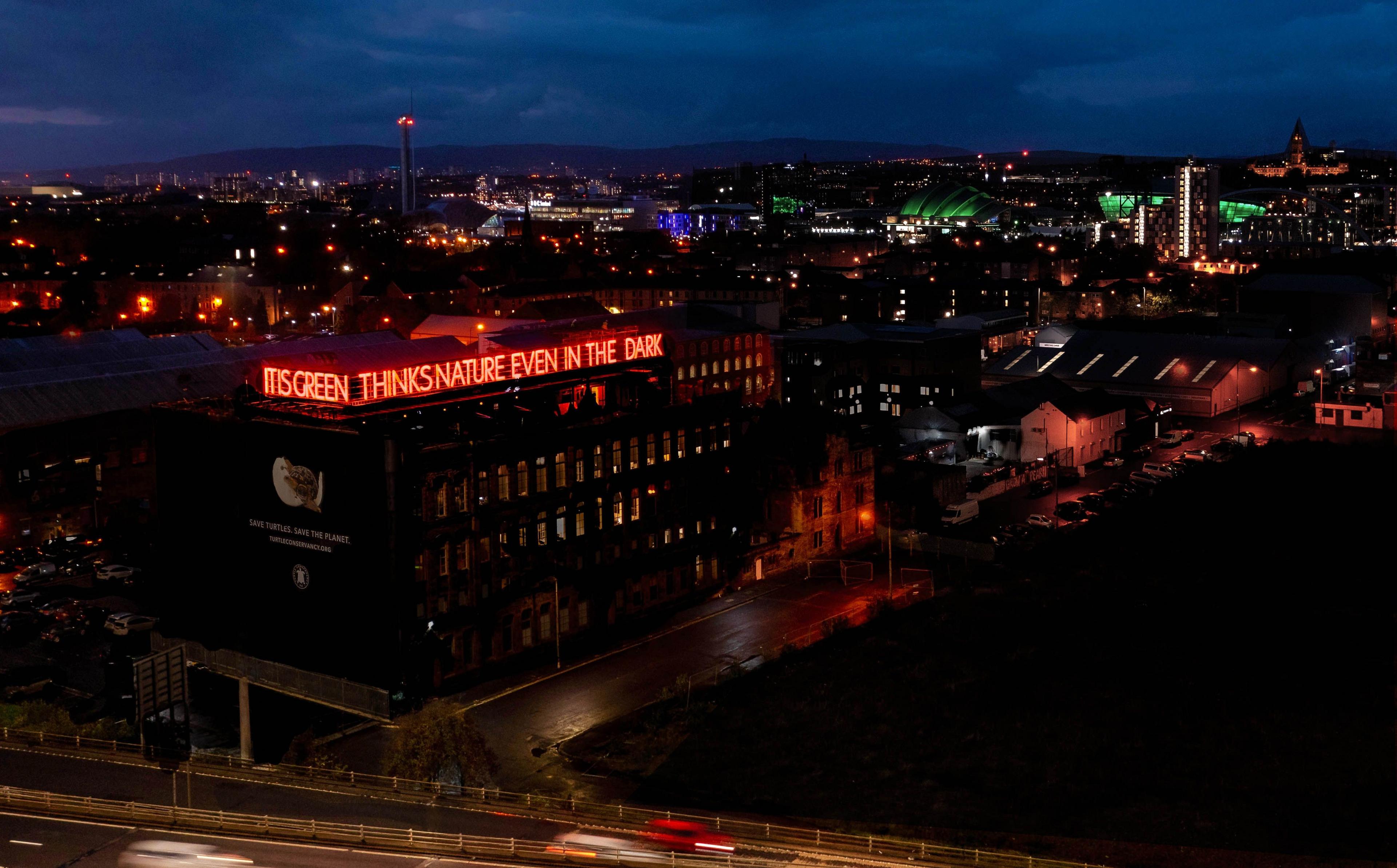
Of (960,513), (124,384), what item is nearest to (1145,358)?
(960,513)

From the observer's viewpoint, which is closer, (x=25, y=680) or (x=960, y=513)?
(x=25, y=680)

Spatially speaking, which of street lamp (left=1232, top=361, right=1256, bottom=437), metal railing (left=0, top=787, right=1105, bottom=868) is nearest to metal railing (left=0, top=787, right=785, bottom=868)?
metal railing (left=0, top=787, right=1105, bottom=868)

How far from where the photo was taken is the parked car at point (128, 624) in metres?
26.3

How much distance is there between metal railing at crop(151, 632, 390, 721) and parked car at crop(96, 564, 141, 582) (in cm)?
384

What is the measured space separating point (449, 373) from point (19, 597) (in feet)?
33.6

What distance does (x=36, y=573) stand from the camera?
29.4 m

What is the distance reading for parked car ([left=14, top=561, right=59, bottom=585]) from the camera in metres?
29.0

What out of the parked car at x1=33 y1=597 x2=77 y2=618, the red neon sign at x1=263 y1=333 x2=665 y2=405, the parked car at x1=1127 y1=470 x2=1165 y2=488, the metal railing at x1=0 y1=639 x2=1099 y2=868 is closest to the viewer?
the metal railing at x1=0 y1=639 x2=1099 y2=868

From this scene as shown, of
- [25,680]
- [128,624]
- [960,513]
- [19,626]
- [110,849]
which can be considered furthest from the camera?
[960,513]

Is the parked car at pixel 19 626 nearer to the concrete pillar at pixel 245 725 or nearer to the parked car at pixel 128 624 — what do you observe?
the parked car at pixel 128 624

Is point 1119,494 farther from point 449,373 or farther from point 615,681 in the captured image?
point 449,373

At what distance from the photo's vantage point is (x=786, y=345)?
50969mm

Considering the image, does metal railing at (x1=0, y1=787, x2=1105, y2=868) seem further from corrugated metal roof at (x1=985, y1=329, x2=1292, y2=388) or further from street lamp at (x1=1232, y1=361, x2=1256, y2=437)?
street lamp at (x1=1232, y1=361, x2=1256, y2=437)

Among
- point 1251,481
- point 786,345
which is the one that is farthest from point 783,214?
point 1251,481
